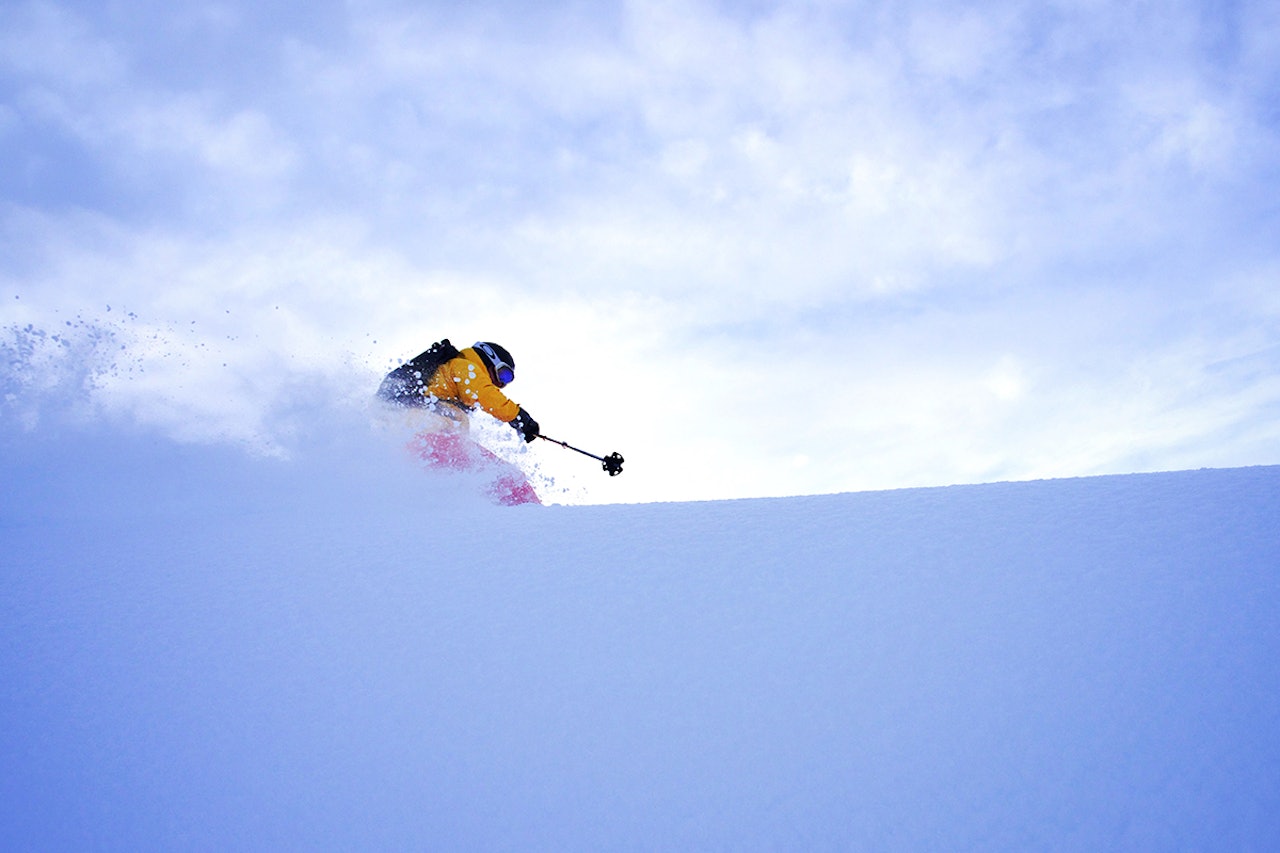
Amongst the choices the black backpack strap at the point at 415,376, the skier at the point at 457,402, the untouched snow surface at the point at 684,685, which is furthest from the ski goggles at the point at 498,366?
the untouched snow surface at the point at 684,685

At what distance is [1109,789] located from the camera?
93cm

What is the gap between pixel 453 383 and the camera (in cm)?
460

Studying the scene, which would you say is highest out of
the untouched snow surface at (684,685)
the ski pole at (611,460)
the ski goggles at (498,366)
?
the ski goggles at (498,366)

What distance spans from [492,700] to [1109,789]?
969mm

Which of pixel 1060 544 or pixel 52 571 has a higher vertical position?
pixel 52 571

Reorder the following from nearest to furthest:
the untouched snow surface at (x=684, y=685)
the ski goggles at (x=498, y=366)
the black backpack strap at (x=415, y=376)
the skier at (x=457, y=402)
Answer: the untouched snow surface at (x=684, y=685) < the skier at (x=457, y=402) < the black backpack strap at (x=415, y=376) < the ski goggles at (x=498, y=366)

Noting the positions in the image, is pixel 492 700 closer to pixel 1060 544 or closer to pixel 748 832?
pixel 748 832

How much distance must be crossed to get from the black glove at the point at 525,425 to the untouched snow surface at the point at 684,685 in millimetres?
3020

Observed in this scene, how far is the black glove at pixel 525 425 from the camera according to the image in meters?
4.86

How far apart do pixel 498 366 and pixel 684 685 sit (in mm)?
3860

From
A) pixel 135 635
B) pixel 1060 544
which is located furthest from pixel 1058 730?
pixel 135 635

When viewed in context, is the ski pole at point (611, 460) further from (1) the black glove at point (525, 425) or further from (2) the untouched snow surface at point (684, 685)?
(2) the untouched snow surface at point (684, 685)

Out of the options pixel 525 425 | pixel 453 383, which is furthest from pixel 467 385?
pixel 525 425

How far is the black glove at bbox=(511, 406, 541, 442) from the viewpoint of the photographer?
4.86 metres
